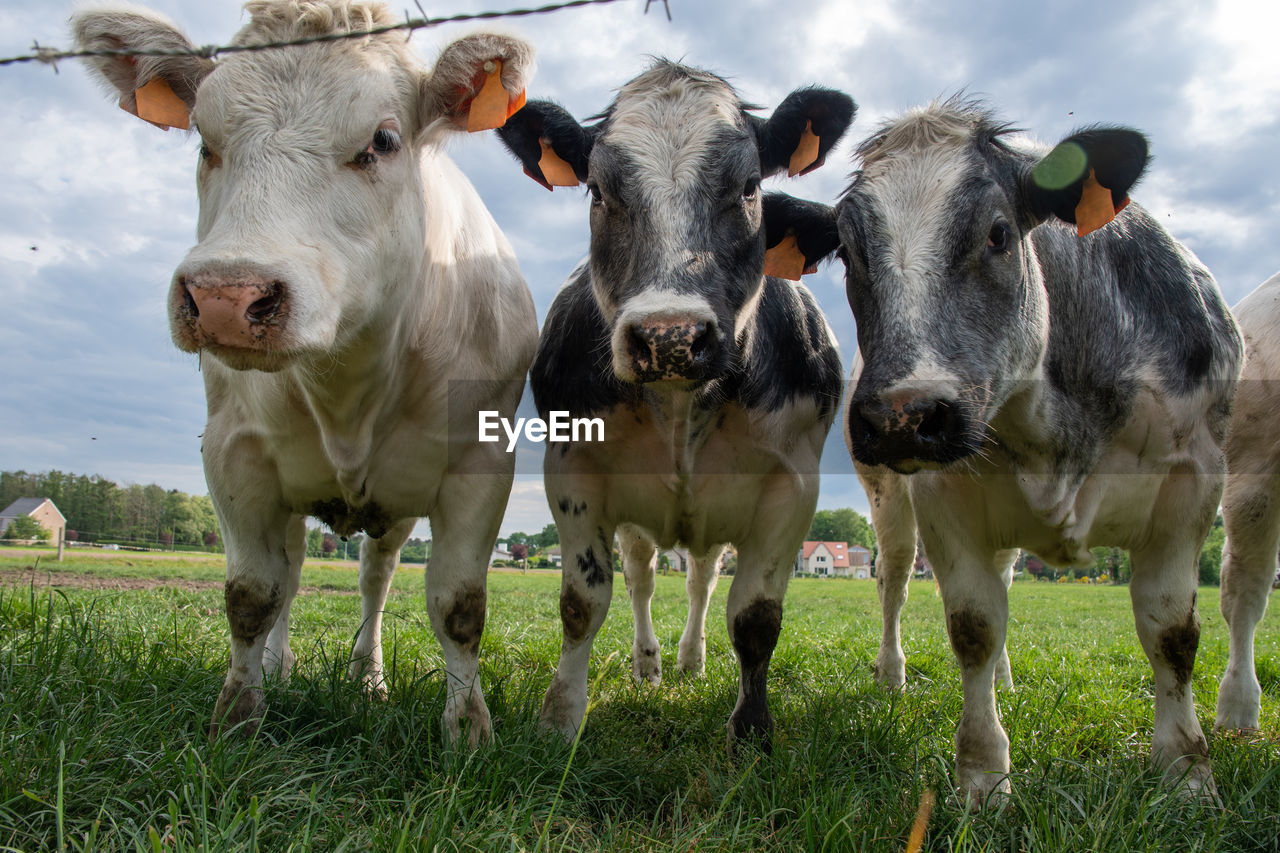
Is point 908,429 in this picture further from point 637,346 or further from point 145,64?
point 145,64

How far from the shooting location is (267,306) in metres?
2.68

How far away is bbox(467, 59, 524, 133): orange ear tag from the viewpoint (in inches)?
143

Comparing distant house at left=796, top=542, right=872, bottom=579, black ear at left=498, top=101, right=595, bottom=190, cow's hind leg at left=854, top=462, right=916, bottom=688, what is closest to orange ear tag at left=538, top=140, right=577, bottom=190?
black ear at left=498, top=101, right=595, bottom=190

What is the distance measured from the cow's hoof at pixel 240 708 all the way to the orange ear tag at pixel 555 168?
2631 millimetres

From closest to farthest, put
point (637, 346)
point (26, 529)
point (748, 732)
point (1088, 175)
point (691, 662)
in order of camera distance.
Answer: point (637, 346) → point (1088, 175) → point (748, 732) → point (691, 662) → point (26, 529)

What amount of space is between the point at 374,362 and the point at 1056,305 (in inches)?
115

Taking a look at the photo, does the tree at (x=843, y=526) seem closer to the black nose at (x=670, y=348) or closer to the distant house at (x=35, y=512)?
the distant house at (x=35, y=512)

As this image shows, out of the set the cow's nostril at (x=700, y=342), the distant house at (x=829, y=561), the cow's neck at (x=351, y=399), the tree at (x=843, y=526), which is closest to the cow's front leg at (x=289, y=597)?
the cow's neck at (x=351, y=399)

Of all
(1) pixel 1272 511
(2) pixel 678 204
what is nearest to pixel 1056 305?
(2) pixel 678 204

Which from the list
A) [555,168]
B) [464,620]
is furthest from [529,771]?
[555,168]

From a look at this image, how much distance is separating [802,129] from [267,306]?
269cm

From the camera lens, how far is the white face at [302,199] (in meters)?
2.69

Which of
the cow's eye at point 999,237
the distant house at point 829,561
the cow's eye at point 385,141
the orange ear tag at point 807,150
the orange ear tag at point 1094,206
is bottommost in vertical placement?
the distant house at point 829,561

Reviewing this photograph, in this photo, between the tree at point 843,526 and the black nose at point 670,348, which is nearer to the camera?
the black nose at point 670,348
